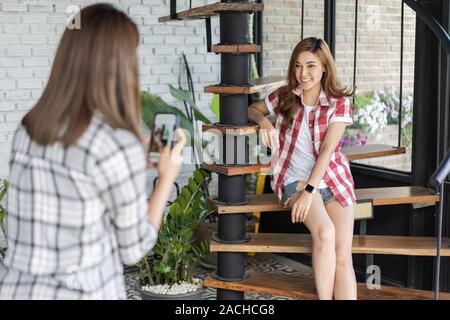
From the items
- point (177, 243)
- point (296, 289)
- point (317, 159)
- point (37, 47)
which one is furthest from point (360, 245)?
point (37, 47)

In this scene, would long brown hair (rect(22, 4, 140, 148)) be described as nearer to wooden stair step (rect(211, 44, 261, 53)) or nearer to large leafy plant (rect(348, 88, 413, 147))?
wooden stair step (rect(211, 44, 261, 53))

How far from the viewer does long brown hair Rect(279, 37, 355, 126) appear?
2770 mm

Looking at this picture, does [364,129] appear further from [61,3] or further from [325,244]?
[61,3]

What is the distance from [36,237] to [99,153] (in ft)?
0.80

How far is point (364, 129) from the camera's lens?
408 cm

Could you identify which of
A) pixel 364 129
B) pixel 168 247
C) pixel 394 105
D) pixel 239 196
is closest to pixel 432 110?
pixel 394 105

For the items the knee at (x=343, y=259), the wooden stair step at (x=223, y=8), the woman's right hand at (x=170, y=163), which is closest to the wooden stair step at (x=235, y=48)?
the wooden stair step at (x=223, y=8)

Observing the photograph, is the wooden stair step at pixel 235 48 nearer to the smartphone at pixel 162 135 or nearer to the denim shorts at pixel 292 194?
the denim shorts at pixel 292 194

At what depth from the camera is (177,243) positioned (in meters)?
3.30

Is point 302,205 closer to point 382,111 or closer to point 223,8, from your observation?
point 223,8

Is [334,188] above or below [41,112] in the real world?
below

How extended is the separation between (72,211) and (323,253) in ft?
4.70

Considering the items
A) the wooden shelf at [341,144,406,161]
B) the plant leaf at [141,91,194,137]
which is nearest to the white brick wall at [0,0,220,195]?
the plant leaf at [141,91,194,137]
